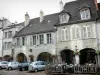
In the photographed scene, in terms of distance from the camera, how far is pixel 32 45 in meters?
33.3

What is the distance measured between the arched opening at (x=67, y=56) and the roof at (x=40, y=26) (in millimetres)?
4747

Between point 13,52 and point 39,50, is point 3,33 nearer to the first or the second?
A: point 13,52

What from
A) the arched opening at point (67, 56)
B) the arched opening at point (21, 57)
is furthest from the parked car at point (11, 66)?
the arched opening at point (67, 56)

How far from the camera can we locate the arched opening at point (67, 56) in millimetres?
29531

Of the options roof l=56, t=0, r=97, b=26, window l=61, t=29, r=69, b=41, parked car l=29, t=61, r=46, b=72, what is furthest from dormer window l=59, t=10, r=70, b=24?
parked car l=29, t=61, r=46, b=72

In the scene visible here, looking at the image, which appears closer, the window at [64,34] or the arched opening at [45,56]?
the window at [64,34]

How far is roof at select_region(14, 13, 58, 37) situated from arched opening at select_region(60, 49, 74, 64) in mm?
4747

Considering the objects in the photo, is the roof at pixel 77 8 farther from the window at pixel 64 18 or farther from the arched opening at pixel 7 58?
the arched opening at pixel 7 58

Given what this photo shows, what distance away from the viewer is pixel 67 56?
1198 inches

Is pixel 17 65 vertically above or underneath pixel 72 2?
underneath

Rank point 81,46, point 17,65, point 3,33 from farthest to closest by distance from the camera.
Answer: point 3,33 → point 17,65 → point 81,46

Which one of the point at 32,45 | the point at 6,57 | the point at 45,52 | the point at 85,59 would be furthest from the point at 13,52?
the point at 85,59

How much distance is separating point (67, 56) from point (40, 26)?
8.86 m

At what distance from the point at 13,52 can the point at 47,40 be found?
9.81m
